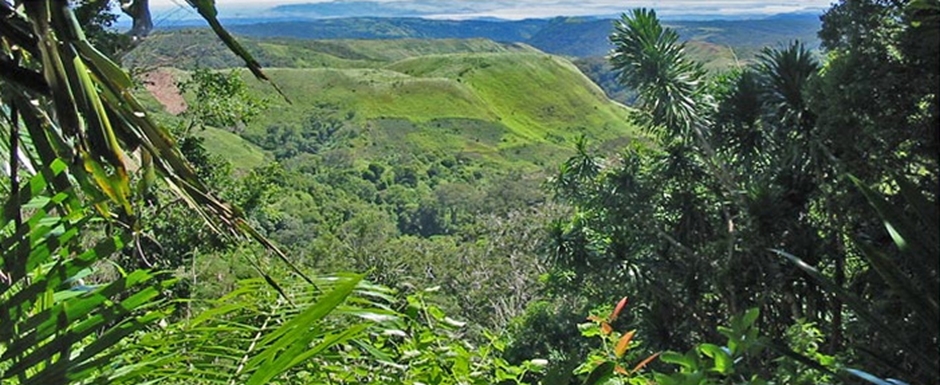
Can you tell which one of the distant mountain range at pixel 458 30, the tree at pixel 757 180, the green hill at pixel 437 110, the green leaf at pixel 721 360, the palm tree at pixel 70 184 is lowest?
the green hill at pixel 437 110

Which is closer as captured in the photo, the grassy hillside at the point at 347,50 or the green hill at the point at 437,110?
the green hill at the point at 437,110

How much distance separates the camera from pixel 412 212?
51.4m

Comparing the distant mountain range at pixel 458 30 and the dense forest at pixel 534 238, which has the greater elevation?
the dense forest at pixel 534 238

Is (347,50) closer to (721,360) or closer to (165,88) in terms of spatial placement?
(165,88)

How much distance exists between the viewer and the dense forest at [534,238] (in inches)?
20.3

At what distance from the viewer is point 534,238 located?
19.0 metres

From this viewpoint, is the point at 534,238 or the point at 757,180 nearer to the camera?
the point at 757,180

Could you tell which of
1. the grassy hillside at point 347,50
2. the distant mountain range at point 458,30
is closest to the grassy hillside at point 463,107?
the grassy hillside at point 347,50

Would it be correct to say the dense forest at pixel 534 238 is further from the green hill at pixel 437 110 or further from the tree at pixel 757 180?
the green hill at pixel 437 110

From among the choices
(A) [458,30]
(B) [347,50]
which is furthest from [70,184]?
(A) [458,30]

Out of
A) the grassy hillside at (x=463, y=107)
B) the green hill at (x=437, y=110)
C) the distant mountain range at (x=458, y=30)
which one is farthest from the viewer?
the distant mountain range at (x=458, y=30)

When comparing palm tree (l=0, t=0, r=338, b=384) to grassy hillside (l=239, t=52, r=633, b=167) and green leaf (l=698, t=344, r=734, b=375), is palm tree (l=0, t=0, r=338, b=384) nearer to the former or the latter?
green leaf (l=698, t=344, r=734, b=375)

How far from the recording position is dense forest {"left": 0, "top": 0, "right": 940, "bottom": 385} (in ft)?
1.69

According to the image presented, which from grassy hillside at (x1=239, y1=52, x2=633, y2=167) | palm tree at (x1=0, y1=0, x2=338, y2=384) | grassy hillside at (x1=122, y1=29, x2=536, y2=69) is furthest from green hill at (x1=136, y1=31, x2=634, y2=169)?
palm tree at (x1=0, y1=0, x2=338, y2=384)
